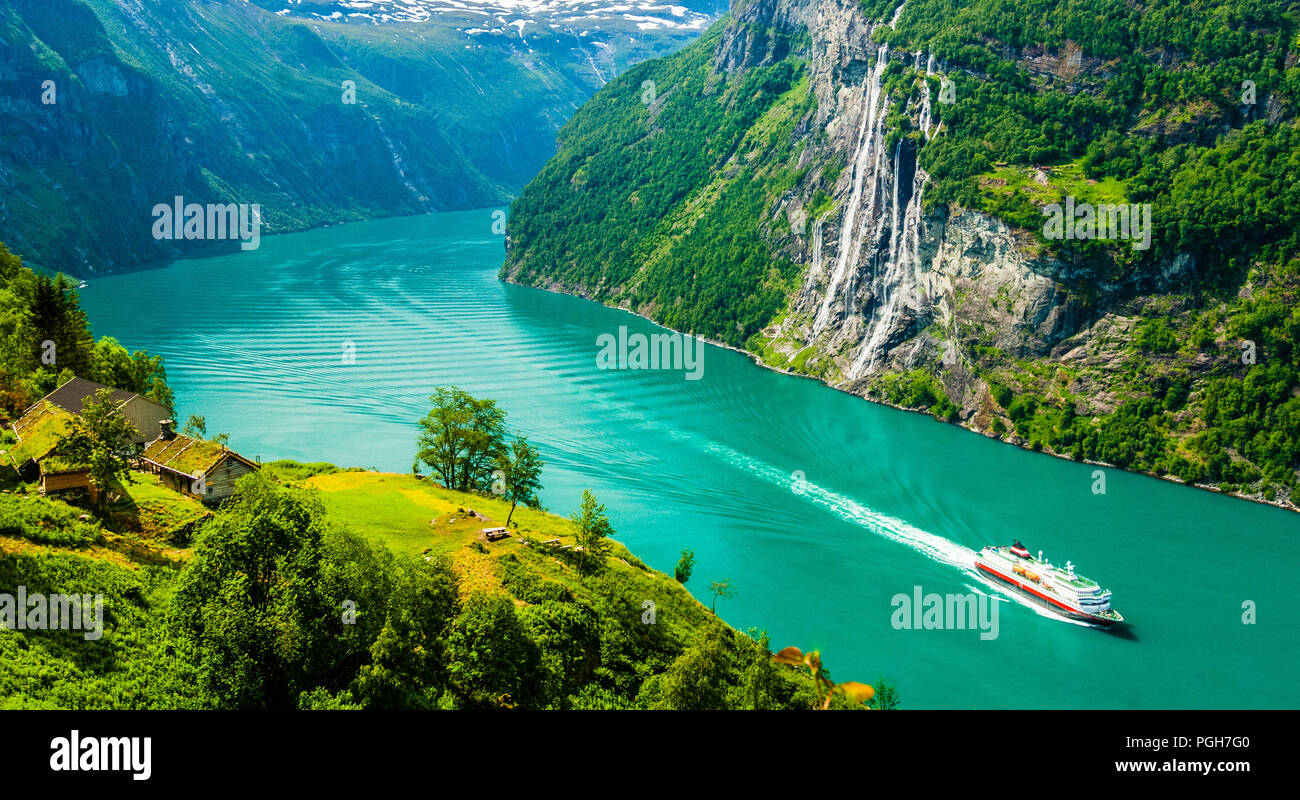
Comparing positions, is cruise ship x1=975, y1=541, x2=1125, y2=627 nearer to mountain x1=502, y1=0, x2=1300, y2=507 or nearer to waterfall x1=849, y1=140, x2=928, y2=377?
mountain x1=502, y1=0, x2=1300, y2=507

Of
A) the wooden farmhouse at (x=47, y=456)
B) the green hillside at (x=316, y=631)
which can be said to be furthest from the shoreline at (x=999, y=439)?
the wooden farmhouse at (x=47, y=456)

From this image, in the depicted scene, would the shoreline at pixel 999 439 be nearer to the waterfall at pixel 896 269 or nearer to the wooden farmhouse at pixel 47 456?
the waterfall at pixel 896 269

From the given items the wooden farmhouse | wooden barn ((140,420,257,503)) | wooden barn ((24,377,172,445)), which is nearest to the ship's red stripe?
wooden barn ((140,420,257,503))

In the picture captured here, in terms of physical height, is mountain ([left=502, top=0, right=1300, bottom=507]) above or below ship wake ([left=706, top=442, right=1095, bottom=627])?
above

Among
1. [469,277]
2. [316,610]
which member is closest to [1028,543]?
[316,610]

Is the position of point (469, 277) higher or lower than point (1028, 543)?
higher

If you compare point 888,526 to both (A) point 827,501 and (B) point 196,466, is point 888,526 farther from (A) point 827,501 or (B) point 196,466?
(B) point 196,466
